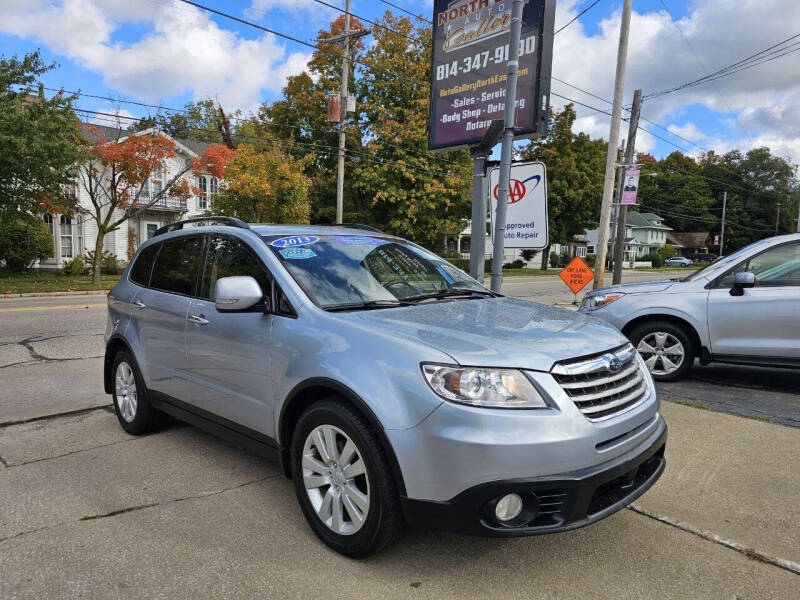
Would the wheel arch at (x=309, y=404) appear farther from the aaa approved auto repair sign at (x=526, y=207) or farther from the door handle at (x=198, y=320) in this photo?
the aaa approved auto repair sign at (x=526, y=207)

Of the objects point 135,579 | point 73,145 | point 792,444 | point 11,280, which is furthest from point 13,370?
point 11,280

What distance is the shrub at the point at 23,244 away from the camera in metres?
24.4

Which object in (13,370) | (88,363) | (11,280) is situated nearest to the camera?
(13,370)

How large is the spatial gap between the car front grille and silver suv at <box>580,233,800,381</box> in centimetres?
377

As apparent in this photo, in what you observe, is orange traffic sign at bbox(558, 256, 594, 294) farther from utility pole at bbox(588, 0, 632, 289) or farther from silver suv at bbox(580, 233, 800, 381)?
silver suv at bbox(580, 233, 800, 381)

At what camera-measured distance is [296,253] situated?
3.46 m

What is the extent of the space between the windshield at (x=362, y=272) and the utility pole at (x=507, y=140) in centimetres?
290

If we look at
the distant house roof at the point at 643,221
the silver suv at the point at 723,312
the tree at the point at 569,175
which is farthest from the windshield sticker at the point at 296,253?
the distant house roof at the point at 643,221

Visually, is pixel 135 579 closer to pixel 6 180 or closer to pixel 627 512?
pixel 627 512

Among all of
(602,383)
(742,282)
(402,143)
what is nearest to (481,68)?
(742,282)

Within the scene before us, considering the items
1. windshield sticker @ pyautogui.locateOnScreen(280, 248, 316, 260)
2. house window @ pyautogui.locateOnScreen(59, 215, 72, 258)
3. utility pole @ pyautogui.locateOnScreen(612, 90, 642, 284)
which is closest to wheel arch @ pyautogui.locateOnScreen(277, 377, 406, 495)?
windshield sticker @ pyautogui.locateOnScreen(280, 248, 316, 260)

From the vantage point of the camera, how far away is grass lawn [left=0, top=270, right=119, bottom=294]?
18.1 m

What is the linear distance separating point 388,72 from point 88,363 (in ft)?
81.8

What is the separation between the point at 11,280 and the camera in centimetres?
2142
